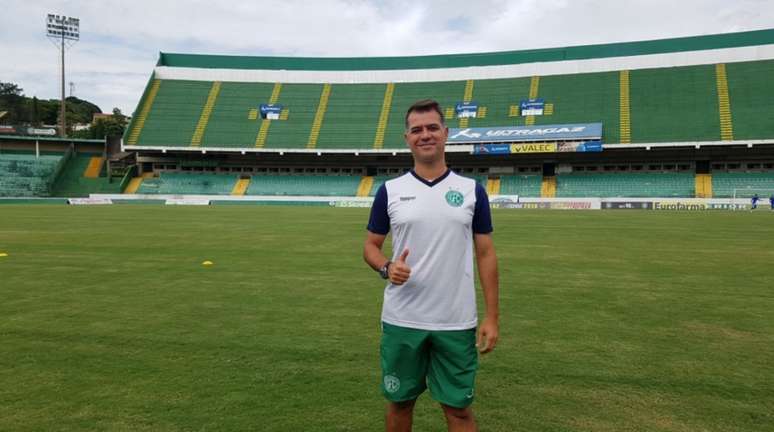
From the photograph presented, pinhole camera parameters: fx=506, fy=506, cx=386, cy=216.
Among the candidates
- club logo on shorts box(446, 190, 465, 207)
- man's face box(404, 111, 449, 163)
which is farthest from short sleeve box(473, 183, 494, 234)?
man's face box(404, 111, 449, 163)

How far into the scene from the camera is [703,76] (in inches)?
1911

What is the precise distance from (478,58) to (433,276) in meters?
57.9

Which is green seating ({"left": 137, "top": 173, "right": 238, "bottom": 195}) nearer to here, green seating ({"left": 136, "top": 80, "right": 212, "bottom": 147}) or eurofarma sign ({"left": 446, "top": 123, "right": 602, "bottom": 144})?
green seating ({"left": 136, "top": 80, "right": 212, "bottom": 147})

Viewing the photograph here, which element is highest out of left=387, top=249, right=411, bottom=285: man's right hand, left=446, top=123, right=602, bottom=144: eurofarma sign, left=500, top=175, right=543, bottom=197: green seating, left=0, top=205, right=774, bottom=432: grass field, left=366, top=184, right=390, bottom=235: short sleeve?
left=446, top=123, right=602, bottom=144: eurofarma sign

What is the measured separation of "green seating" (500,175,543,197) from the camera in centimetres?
4716

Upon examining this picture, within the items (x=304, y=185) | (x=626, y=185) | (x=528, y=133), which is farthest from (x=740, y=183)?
(x=304, y=185)

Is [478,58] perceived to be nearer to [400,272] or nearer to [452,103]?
[452,103]

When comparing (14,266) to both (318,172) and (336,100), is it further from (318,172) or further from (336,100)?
(336,100)

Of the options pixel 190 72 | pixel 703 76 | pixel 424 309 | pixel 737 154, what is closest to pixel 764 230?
pixel 424 309

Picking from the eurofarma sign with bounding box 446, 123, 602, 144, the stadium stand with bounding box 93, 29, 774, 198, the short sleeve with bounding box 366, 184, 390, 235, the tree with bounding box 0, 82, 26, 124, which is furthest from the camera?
the tree with bounding box 0, 82, 26, 124

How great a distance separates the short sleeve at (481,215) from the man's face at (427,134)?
12.9 inches

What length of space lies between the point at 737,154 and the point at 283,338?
50.3m

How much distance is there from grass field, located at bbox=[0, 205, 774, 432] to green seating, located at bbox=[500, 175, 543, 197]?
3617cm

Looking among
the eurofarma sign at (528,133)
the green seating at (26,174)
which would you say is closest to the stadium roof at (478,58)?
the eurofarma sign at (528,133)
